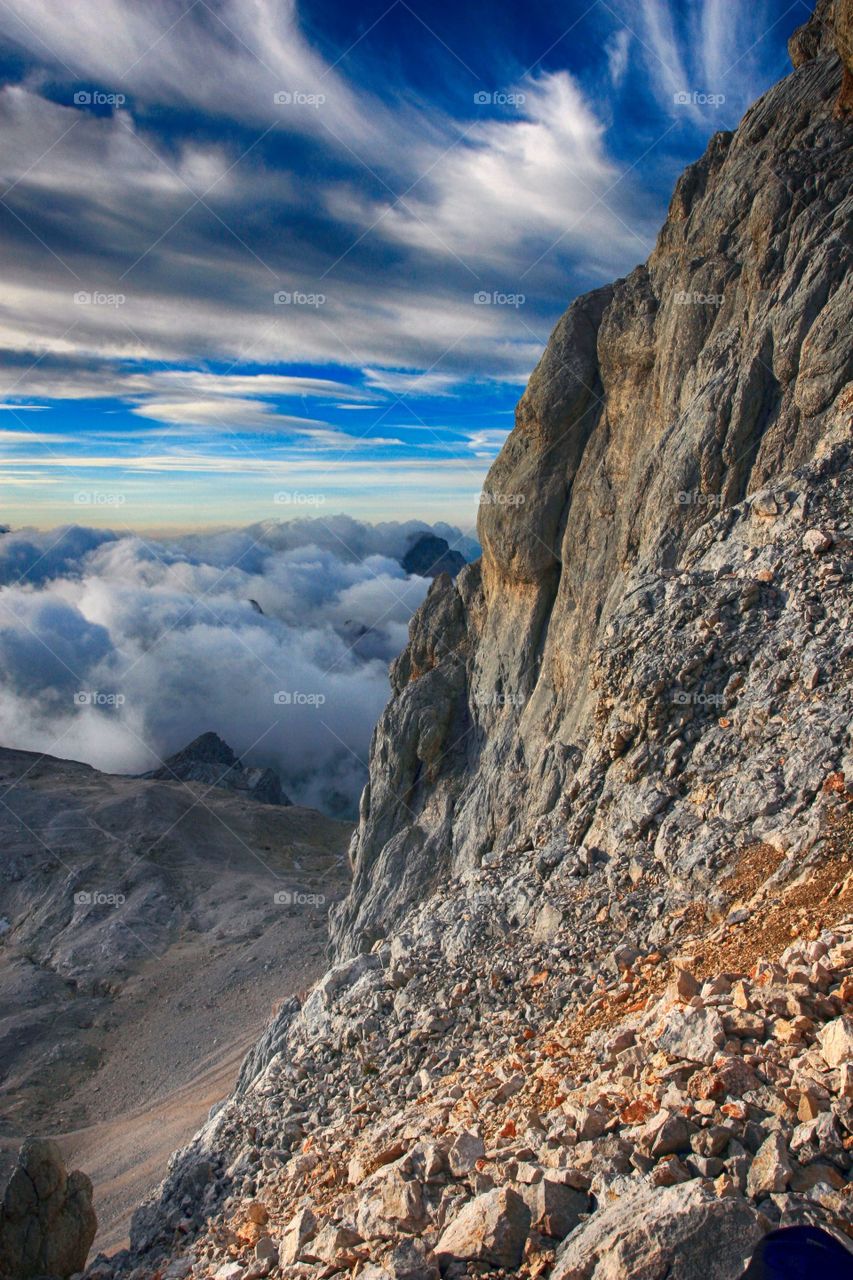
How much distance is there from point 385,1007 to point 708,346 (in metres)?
20.8

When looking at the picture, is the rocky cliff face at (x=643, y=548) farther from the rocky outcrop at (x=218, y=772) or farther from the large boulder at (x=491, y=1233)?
the rocky outcrop at (x=218, y=772)

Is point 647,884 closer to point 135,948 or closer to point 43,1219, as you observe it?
point 43,1219

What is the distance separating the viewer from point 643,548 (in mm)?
25688

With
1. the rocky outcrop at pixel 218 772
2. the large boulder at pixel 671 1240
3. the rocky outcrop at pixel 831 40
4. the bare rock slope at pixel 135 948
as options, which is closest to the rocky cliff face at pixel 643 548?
the rocky outcrop at pixel 831 40

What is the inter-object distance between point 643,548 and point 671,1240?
68.6 ft

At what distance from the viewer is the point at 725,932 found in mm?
12352

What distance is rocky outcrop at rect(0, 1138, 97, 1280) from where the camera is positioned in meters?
15.5

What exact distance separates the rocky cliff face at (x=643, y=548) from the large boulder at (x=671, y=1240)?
25.1 feet

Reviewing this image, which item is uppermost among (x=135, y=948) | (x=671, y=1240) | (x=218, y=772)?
(x=671, y=1240)

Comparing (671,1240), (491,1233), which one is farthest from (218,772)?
(671,1240)

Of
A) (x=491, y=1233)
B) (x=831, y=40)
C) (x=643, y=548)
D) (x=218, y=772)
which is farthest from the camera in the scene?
(x=218, y=772)

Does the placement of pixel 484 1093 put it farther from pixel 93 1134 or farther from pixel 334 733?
pixel 334 733

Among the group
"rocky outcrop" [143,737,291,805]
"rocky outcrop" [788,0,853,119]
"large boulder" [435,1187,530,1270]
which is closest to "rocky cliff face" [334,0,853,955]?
"rocky outcrop" [788,0,853,119]

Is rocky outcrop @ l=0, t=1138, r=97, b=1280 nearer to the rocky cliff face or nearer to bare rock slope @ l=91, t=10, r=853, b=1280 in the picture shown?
bare rock slope @ l=91, t=10, r=853, b=1280
